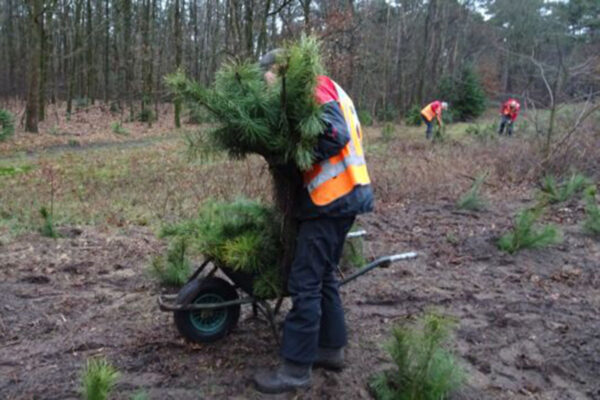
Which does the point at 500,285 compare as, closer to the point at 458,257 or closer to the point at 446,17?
the point at 458,257

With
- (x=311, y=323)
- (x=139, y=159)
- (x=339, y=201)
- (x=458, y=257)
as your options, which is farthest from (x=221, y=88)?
(x=139, y=159)

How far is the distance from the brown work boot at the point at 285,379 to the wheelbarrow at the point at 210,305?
0.29 m

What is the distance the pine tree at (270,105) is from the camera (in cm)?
277

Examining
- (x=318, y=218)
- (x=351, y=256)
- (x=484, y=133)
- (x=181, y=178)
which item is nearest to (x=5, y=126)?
(x=181, y=178)

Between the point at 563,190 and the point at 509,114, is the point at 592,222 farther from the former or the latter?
the point at 509,114

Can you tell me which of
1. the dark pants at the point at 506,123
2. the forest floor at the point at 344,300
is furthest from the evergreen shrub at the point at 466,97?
the forest floor at the point at 344,300

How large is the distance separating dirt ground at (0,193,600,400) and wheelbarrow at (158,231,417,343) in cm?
11

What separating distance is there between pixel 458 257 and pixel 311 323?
287cm

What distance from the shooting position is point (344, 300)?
428cm

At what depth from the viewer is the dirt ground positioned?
10.0 feet

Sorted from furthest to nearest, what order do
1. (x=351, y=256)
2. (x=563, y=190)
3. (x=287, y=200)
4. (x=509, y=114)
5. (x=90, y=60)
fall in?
1. (x=90, y=60)
2. (x=509, y=114)
3. (x=563, y=190)
4. (x=351, y=256)
5. (x=287, y=200)

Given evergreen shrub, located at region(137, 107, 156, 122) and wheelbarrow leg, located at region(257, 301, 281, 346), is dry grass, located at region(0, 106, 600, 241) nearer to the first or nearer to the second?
wheelbarrow leg, located at region(257, 301, 281, 346)

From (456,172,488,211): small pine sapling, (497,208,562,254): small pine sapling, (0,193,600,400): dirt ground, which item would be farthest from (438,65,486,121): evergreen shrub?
(497,208,562,254): small pine sapling

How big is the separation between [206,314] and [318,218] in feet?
3.07
